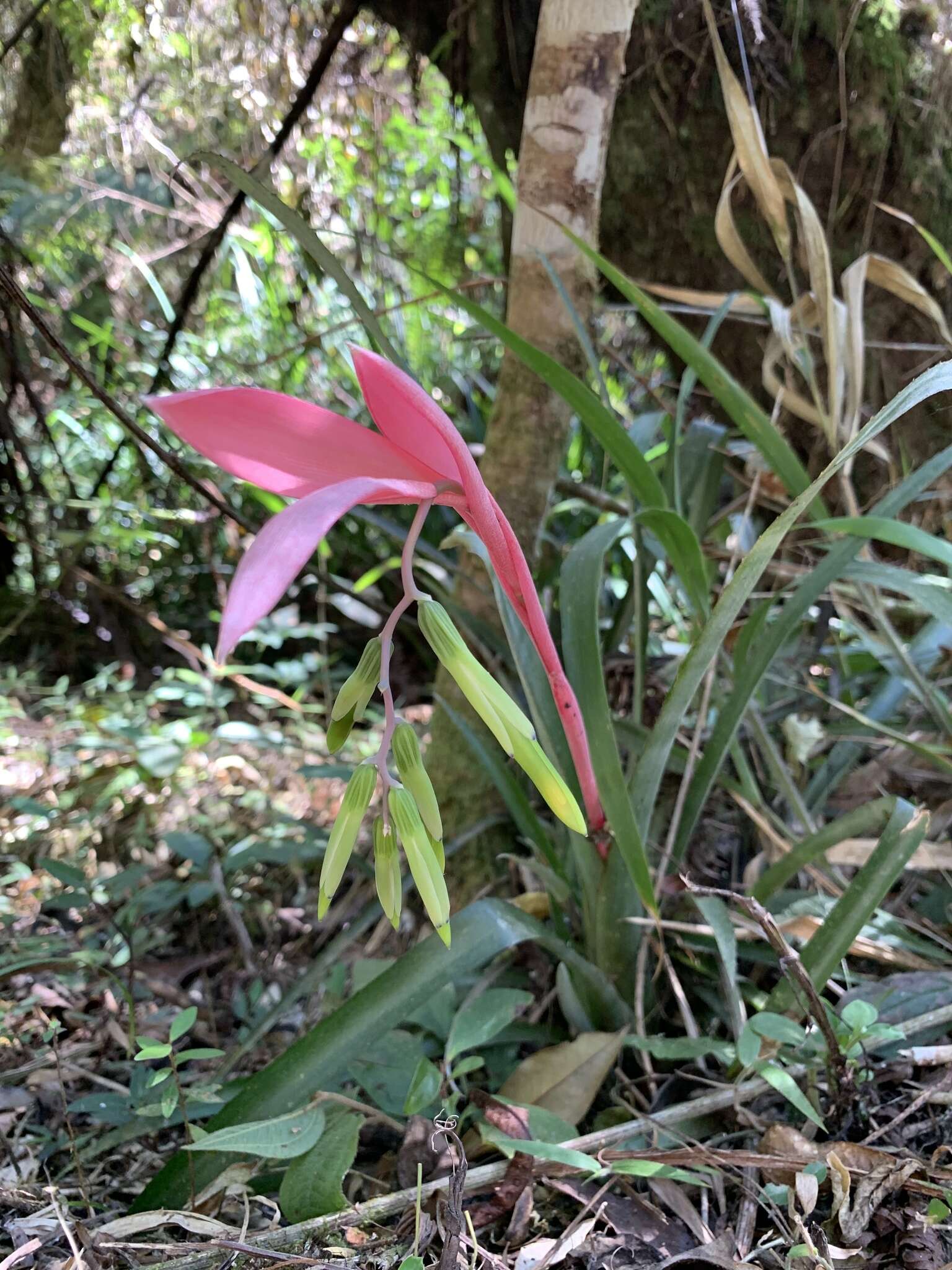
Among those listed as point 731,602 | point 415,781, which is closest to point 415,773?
point 415,781

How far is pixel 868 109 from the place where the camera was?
129 centimetres

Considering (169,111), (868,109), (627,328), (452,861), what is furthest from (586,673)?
(169,111)

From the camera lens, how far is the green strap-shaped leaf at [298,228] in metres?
0.70

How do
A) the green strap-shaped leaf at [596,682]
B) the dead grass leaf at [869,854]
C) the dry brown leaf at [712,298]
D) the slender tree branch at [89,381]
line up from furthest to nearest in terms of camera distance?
the dry brown leaf at [712,298] < the dead grass leaf at [869,854] < the slender tree branch at [89,381] < the green strap-shaped leaf at [596,682]

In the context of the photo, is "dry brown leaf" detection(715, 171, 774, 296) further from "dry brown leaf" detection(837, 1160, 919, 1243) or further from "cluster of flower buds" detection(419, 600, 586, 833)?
"dry brown leaf" detection(837, 1160, 919, 1243)

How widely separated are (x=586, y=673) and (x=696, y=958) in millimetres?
336

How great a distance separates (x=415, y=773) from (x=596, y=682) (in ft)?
0.87

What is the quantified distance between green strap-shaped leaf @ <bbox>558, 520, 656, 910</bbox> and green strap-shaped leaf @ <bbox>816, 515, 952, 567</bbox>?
7.3 inches

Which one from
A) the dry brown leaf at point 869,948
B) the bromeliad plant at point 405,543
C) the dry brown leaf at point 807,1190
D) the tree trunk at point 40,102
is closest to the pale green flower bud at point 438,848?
the bromeliad plant at point 405,543

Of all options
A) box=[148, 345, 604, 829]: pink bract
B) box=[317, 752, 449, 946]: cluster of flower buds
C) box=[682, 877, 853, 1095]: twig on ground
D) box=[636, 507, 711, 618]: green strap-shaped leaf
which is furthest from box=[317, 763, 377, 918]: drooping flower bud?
box=[636, 507, 711, 618]: green strap-shaped leaf

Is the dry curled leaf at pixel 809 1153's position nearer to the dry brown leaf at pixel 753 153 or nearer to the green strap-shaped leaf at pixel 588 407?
the green strap-shaped leaf at pixel 588 407

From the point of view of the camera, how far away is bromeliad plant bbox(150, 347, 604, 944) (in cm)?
35

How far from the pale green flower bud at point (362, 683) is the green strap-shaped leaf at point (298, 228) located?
0.39 metres

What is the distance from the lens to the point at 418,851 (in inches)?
19.8
